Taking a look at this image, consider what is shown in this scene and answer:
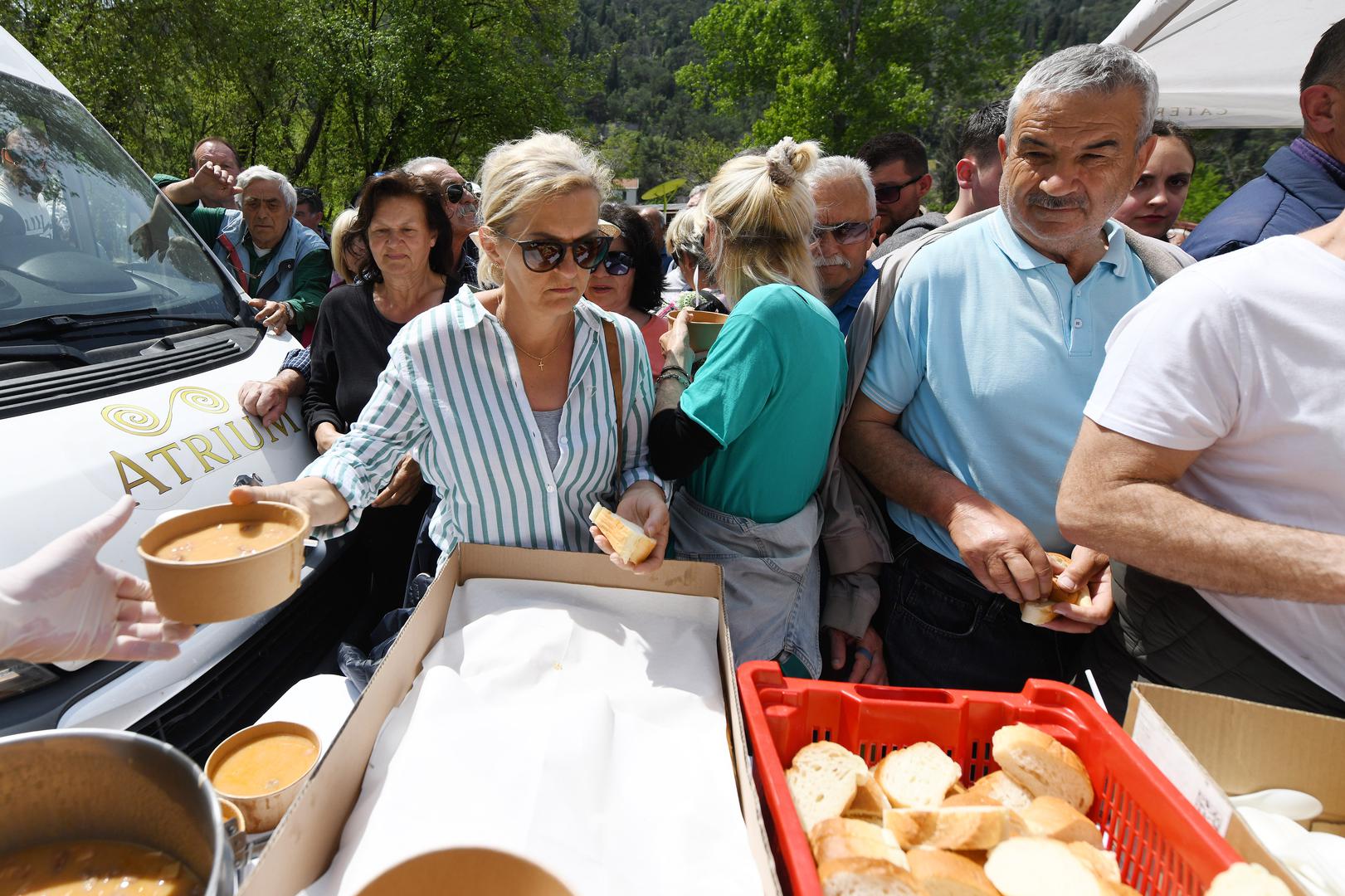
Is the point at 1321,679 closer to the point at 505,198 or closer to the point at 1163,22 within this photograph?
the point at 505,198

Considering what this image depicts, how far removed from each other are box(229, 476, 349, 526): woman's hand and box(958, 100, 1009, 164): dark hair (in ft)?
12.4

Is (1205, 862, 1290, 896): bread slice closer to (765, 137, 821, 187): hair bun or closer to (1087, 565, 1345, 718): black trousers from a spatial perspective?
(1087, 565, 1345, 718): black trousers

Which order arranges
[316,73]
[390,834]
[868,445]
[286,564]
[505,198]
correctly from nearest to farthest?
[390,834]
[286,564]
[505,198]
[868,445]
[316,73]

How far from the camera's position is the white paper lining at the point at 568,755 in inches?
39.8

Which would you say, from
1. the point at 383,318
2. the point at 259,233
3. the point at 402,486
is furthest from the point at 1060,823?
the point at 259,233

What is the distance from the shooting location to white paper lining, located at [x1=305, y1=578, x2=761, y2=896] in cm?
101

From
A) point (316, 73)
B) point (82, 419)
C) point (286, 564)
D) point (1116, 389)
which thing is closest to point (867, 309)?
point (1116, 389)

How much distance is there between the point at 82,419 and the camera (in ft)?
6.34

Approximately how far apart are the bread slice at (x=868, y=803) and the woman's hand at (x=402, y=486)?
1.96 m

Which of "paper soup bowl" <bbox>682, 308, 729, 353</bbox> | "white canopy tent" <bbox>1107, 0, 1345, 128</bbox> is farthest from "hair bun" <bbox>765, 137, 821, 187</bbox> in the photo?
"white canopy tent" <bbox>1107, 0, 1345, 128</bbox>

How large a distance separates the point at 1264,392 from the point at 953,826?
1004 mm

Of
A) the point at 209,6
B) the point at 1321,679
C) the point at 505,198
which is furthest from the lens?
the point at 209,6

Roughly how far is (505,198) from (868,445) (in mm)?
1268

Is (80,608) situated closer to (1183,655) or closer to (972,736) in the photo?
(972,736)
